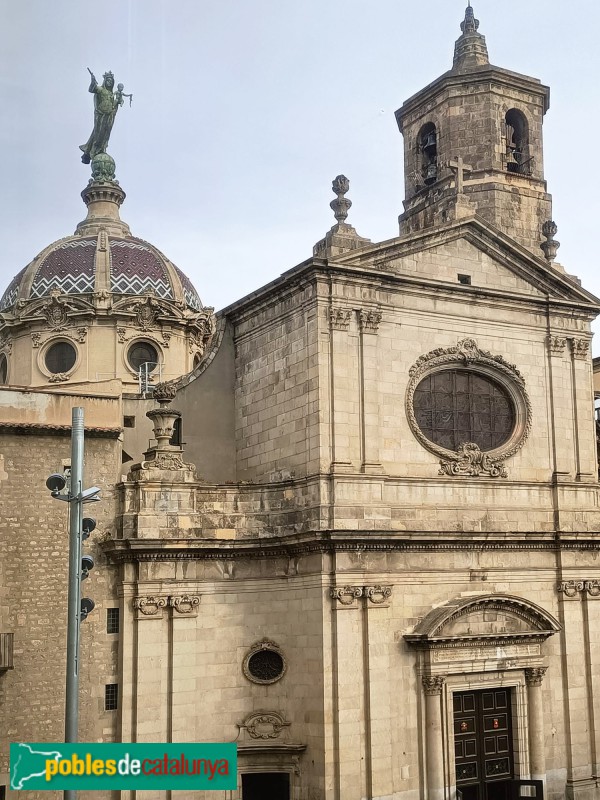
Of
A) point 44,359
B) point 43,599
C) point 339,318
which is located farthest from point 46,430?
point 44,359

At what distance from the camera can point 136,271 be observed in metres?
37.4

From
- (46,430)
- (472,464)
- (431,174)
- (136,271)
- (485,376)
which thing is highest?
(431,174)

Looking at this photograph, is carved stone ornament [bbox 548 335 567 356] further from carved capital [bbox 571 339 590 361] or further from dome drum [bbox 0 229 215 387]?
dome drum [bbox 0 229 215 387]

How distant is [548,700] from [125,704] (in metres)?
10.3

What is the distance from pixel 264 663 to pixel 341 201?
11290mm

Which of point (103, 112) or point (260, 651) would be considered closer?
Answer: point (260, 651)

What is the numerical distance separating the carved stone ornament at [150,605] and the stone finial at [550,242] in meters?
14.1

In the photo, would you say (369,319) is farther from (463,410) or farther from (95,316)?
(95,316)

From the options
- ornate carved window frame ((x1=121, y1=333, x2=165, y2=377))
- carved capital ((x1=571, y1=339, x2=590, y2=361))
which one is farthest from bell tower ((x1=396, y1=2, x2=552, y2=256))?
ornate carved window frame ((x1=121, y1=333, x2=165, y2=377))

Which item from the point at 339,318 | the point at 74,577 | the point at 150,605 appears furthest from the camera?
the point at 339,318

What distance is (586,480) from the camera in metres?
27.9

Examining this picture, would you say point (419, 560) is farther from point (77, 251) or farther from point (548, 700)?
point (77, 251)

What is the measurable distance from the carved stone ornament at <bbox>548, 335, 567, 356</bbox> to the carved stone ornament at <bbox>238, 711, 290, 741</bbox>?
1175 centimetres

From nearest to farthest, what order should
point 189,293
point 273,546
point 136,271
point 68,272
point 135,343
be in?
point 273,546 → point 135,343 → point 68,272 → point 136,271 → point 189,293
